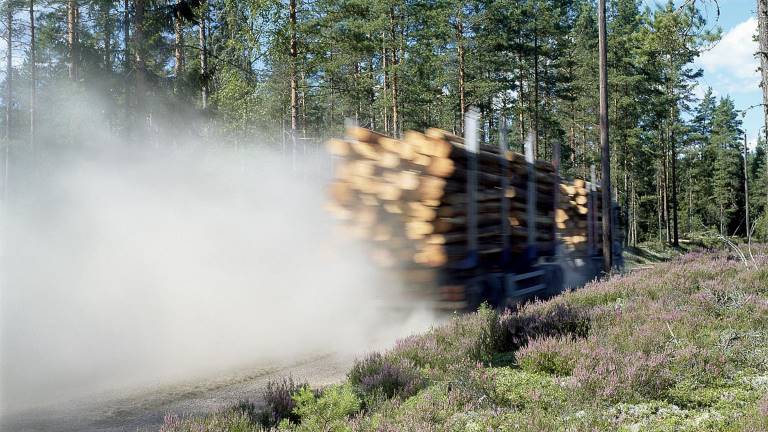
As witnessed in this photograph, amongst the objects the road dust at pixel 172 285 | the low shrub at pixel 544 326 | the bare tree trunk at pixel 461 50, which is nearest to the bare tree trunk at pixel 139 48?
the road dust at pixel 172 285

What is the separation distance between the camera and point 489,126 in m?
47.6

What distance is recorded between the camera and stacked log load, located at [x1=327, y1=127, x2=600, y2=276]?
818 cm

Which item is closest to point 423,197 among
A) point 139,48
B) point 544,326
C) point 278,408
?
point 544,326

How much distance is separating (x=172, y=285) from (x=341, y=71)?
75.7 feet

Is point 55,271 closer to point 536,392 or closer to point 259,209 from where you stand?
point 259,209

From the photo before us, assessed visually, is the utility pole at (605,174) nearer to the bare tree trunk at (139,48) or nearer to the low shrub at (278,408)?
the low shrub at (278,408)

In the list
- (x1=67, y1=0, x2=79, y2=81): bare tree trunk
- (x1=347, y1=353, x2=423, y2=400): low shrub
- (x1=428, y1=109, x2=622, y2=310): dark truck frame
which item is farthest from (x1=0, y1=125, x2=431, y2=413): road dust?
(x1=67, y1=0, x2=79, y2=81): bare tree trunk

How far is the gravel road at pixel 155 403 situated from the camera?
498 cm

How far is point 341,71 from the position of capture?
1203 inches

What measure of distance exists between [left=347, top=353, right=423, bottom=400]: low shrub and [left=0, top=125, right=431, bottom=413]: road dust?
85.2 inches

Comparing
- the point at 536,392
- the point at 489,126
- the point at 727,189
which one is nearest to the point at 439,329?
the point at 536,392

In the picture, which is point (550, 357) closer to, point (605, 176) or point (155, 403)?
point (155, 403)

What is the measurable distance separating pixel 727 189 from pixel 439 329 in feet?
229

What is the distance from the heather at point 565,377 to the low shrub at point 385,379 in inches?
0.5
